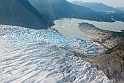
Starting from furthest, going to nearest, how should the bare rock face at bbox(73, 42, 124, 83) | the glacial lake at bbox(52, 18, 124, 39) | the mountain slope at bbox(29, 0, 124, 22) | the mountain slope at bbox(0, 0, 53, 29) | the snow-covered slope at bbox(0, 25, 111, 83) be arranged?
the mountain slope at bbox(29, 0, 124, 22), the glacial lake at bbox(52, 18, 124, 39), the mountain slope at bbox(0, 0, 53, 29), the bare rock face at bbox(73, 42, 124, 83), the snow-covered slope at bbox(0, 25, 111, 83)

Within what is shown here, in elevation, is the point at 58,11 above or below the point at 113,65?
above

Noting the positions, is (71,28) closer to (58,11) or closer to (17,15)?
(17,15)

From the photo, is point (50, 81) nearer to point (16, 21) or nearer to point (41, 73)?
point (41, 73)

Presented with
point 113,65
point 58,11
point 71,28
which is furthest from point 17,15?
point 58,11

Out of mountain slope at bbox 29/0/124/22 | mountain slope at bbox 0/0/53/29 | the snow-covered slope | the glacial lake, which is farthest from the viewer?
mountain slope at bbox 29/0/124/22

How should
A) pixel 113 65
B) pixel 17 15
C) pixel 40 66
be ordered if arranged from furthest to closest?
pixel 17 15
pixel 113 65
pixel 40 66

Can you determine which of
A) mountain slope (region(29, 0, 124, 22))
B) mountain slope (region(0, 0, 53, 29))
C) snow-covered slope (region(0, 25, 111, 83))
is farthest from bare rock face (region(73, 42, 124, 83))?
mountain slope (region(29, 0, 124, 22))

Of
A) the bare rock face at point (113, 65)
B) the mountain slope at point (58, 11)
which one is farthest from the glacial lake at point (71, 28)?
the bare rock face at point (113, 65)

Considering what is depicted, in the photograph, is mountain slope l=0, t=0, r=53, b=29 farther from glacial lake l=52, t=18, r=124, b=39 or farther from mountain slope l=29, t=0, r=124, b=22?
mountain slope l=29, t=0, r=124, b=22

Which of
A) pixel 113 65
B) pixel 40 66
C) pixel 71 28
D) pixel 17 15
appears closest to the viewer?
pixel 40 66

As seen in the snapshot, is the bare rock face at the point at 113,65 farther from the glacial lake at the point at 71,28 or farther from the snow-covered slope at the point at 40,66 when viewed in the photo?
the glacial lake at the point at 71,28

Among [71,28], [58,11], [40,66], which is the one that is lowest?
[40,66]
